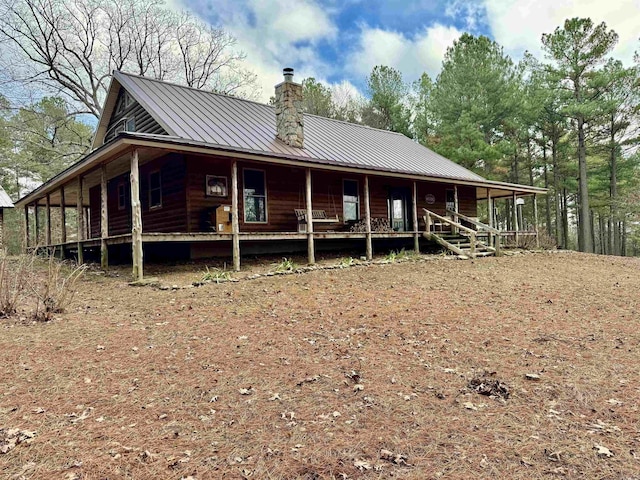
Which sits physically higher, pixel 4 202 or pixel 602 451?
pixel 4 202

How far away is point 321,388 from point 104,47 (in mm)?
26969

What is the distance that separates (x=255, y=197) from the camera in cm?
1326

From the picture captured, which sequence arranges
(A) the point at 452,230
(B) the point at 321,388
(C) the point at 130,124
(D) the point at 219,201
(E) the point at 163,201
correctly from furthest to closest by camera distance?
(A) the point at 452,230 < (C) the point at 130,124 < (E) the point at 163,201 < (D) the point at 219,201 < (B) the point at 321,388

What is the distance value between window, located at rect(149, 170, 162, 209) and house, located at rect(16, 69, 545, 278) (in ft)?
0.15

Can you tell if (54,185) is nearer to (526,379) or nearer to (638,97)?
(526,379)

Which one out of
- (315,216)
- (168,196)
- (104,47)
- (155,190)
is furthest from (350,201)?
(104,47)

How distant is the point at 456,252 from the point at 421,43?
72.9ft

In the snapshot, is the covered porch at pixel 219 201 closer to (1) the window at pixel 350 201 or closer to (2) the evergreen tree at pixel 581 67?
(1) the window at pixel 350 201

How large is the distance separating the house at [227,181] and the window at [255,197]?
32mm

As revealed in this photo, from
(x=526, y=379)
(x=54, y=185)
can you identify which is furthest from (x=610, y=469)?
(x=54, y=185)

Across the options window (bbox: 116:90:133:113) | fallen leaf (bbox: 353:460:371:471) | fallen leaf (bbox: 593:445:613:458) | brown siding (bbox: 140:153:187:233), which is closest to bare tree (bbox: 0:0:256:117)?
window (bbox: 116:90:133:113)

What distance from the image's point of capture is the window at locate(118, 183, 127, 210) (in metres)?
15.3

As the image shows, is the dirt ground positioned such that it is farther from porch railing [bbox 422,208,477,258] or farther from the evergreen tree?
the evergreen tree

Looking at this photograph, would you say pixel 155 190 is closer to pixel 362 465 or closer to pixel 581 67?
pixel 362 465
